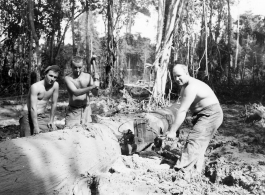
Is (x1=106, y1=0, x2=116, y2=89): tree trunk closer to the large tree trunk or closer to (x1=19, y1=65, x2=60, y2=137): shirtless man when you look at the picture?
the large tree trunk

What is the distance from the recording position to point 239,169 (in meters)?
3.49

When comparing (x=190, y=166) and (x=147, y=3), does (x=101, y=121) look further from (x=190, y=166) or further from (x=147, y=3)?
(x=147, y=3)

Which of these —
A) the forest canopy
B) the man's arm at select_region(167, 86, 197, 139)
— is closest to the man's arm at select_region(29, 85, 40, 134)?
the man's arm at select_region(167, 86, 197, 139)

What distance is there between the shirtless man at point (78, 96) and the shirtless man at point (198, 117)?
4.92ft

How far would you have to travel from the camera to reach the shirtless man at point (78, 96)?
4258 millimetres

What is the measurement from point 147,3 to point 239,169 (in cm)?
2319

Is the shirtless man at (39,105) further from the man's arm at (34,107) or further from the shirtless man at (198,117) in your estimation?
the shirtless man at (198,117)

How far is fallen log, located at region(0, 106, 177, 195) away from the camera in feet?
7.36

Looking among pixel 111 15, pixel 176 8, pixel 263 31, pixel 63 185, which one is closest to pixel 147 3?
pixel 263 31

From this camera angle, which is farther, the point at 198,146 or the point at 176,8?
the point at 176,8

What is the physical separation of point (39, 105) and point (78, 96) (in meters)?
0.68

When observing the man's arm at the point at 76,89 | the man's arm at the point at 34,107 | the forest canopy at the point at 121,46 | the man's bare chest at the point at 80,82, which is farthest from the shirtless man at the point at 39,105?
the forest canopy at the point at 121,46

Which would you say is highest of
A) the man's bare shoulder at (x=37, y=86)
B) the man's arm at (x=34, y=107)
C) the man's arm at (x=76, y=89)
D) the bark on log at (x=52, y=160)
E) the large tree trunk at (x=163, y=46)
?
the large tree trunk at (x=163, y=46)

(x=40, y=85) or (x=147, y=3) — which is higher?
(x=147, y=3)
